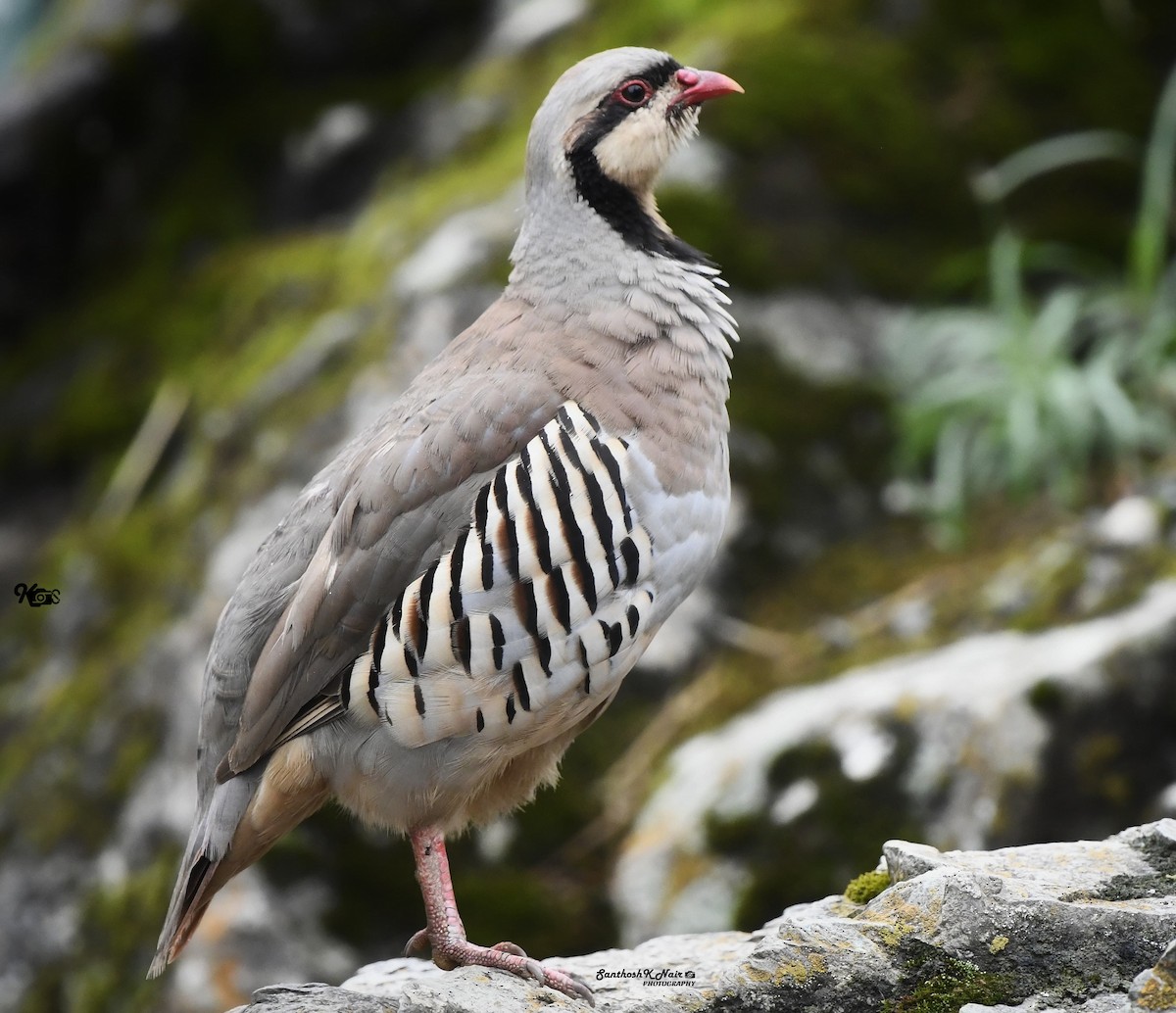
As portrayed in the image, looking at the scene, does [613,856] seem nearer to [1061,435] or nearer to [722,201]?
[1061,435]

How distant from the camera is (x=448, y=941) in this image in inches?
157

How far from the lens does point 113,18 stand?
10.6 m

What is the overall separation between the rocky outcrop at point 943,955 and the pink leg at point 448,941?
6 centimetres

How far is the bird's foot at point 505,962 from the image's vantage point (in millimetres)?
3740

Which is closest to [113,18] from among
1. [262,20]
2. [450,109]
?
[262,20]

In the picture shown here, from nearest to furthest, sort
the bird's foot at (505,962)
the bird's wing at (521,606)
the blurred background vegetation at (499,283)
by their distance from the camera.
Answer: the bird's foot at (505,962) < the bird's wing at (521,606) < the blurred background vegetation at (499,283)

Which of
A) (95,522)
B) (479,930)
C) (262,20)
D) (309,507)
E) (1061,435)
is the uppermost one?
(262,20)

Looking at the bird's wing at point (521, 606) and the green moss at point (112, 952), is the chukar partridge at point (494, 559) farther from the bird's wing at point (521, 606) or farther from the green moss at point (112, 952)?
the green moss at point (112, 952)

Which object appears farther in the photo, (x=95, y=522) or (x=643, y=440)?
(x=95, y=522)

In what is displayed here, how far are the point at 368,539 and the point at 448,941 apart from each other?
1.21 metres

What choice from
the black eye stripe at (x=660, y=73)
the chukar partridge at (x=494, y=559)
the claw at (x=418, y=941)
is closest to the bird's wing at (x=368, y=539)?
the chukar partridge at (x=494, y=559)

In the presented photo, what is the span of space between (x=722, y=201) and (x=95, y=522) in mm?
4413

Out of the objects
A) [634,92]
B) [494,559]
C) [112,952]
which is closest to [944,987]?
[494,559]

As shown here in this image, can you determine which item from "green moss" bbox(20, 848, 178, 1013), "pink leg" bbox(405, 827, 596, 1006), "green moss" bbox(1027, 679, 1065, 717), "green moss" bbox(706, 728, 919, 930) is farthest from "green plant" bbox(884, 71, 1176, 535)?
"green moss" bbox(20, 848, 178, 1013)
